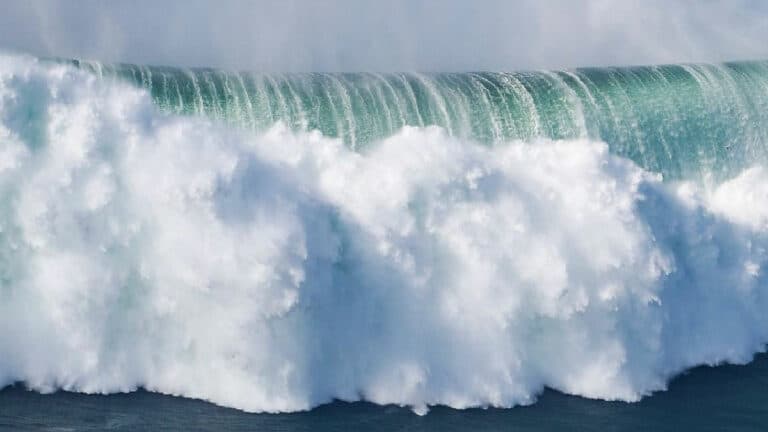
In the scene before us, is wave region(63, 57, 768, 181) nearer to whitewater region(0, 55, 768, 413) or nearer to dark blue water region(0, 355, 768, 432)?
whitewater region(0, 55, 768, 413)

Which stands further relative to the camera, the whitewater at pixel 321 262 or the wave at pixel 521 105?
the wave at pixel 521 105

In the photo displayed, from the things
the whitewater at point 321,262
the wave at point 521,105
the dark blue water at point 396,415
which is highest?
the wave at point 521,105

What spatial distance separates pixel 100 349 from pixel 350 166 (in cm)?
572

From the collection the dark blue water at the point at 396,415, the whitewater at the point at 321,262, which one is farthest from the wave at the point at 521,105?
the dark blue water at the point at 396,415

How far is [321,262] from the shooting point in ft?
62.9

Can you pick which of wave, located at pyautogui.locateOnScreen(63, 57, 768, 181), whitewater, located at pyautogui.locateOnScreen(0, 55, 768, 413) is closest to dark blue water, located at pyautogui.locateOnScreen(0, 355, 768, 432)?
whitewater, located at pyautogui.locateOnScreen(0, 55, 768, 413)

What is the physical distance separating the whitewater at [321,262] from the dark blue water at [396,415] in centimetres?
35

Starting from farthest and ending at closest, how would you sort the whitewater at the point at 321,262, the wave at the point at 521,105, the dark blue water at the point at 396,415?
the wave at the point at 521,105 → the whitewater at the point at 321,262 → the dark blue water at the point at 396,415

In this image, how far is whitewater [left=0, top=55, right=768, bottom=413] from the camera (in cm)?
1838

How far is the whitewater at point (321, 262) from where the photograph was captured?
723 inches

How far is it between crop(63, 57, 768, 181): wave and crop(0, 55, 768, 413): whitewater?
34cm

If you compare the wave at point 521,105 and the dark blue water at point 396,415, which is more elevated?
the wave at point 521,105

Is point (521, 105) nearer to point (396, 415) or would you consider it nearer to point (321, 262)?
point (321, 262)

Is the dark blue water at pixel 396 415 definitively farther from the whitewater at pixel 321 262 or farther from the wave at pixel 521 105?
the wave at pixel 521 105
